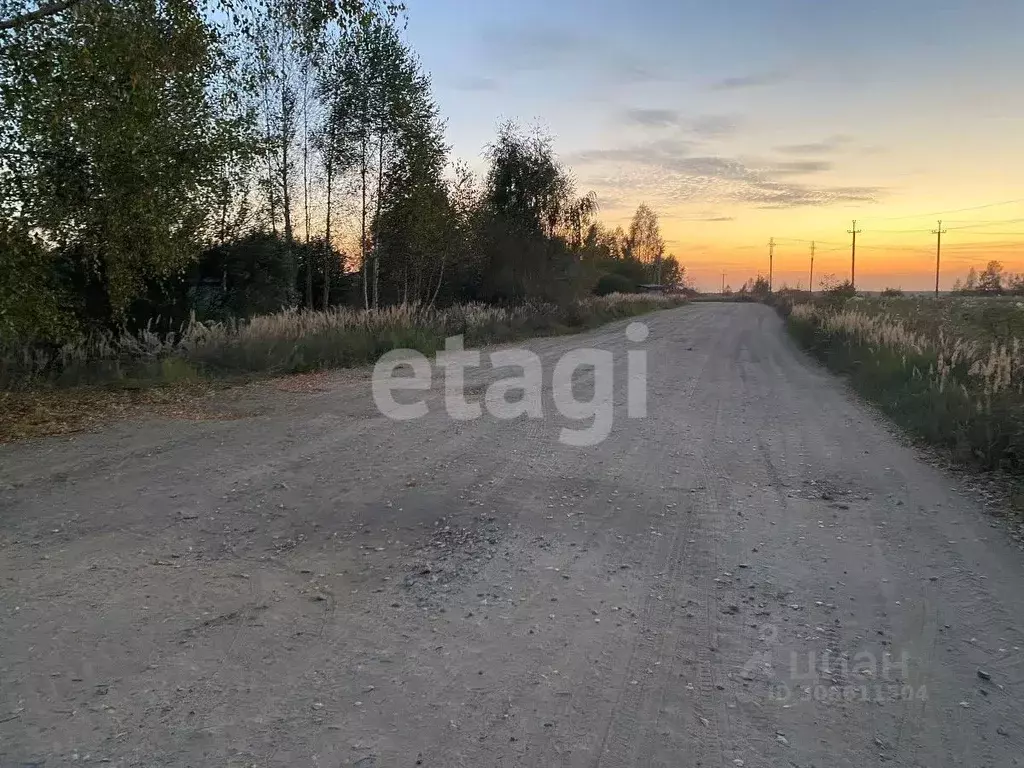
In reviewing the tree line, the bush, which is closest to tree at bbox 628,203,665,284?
the bush

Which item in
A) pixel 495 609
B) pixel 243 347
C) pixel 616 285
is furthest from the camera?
pixel 616 285

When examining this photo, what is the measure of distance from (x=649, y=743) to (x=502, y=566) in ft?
5.72

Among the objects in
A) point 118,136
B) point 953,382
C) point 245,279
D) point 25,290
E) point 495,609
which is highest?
point 118,136

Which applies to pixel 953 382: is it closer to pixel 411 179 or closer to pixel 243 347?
pixel 243 347

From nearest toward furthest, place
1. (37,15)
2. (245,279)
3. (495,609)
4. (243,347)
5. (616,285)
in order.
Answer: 1. (495,609)
2. (37,15)
3. (243,347)
4. (245,279)
5. (616,285)

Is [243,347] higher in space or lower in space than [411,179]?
lower

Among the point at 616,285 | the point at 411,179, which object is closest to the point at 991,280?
the point at 616,285

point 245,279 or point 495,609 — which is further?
point 245,279

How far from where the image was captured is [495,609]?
12.2ft

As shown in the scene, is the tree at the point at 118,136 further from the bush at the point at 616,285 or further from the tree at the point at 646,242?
the tree at the point at 646,242

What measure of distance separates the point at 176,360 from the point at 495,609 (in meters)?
9.36

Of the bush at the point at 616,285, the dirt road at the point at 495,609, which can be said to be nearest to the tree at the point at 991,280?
the bush at the point at 616,285

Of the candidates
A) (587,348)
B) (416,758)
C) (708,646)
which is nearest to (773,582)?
(708,646)

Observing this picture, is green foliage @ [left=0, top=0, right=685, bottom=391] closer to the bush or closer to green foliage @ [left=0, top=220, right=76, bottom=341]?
green foliage @ [left=0, top=220, right=76, bottom=341]
